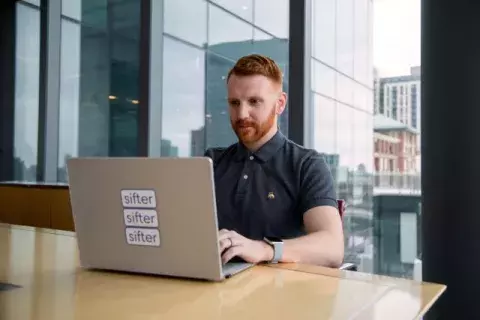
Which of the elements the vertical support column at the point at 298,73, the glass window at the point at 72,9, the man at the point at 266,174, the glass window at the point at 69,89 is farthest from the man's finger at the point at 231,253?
the glass window at the point at 72,9

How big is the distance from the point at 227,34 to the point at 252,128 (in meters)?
2.66

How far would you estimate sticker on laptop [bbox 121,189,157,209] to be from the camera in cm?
112

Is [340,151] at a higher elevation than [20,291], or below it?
higher

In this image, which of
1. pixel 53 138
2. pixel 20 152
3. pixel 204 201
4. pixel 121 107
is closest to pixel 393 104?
pixel 204 201

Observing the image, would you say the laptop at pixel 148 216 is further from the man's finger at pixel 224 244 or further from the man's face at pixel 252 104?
the man's face at pixel 252 104

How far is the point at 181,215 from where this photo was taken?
109cm

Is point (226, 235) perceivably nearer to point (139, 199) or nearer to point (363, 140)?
point (139, 199)

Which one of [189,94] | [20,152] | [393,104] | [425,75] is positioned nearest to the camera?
[425,75]

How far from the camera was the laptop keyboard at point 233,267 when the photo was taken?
1182 mm

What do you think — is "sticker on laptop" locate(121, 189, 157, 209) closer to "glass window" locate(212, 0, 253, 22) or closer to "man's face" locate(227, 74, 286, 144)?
"man's face" locate(227, 74, 286, 144)

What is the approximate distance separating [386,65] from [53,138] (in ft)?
11.4

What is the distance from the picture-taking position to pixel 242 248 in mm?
1246

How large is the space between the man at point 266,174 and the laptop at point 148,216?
465mm

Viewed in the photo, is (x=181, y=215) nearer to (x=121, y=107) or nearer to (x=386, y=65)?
(x=386, y=65)
